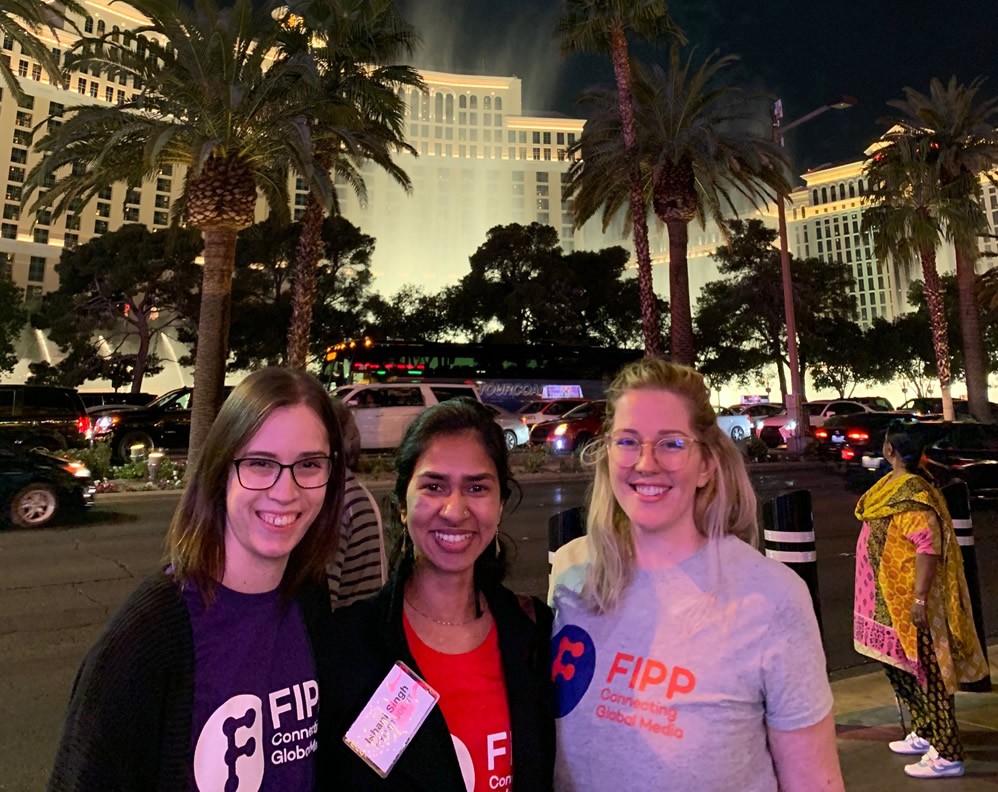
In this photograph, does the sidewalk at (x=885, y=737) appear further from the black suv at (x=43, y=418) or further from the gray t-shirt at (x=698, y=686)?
the black suv at (x=43, y=418)

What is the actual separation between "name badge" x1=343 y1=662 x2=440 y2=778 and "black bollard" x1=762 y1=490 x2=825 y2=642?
112 inches

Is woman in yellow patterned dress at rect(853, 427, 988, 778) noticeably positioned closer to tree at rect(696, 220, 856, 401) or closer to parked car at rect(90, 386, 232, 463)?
parked car at rect(90, 386, 232, 463)

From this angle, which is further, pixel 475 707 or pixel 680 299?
pixel 680 299

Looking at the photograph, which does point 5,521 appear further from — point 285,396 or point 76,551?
point 285,396

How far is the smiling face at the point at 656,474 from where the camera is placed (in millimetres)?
1762

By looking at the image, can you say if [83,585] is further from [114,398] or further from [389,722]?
[114,398]

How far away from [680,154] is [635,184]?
1.61m

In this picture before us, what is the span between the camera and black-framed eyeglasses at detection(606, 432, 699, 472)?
1778 millimetres

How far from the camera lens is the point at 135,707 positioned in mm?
1280

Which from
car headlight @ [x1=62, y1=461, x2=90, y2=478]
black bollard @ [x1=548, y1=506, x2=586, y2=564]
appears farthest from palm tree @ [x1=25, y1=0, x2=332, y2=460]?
black bollard @ [x1=548, y1=506, x2=586, y2=564]

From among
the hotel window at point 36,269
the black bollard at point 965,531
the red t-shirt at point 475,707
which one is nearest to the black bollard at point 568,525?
the red t-shirt at point 475,707

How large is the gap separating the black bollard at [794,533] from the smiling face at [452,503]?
2.61 m

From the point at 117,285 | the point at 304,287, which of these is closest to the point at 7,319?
the point at 117,285

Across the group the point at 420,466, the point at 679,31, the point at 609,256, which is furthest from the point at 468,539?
the point at 609,256
